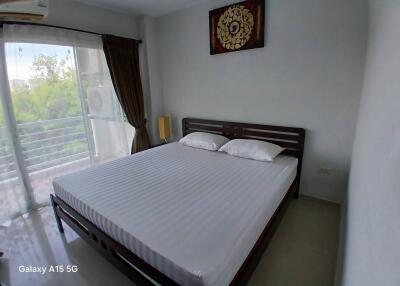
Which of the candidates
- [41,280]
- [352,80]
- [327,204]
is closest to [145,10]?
[352,80]

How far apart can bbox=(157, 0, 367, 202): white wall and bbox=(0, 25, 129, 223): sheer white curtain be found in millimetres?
1463

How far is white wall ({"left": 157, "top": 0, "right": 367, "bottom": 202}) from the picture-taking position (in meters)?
2.19

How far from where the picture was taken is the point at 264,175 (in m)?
2.10

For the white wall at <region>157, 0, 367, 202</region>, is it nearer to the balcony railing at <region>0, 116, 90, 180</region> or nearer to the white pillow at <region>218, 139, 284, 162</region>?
the white pillow at <region>218, 139, 284, 162</region>

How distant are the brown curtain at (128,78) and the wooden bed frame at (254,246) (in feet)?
3.13

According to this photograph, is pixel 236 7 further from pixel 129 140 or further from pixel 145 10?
pixel 129 140

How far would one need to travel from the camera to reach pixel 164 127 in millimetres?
3686

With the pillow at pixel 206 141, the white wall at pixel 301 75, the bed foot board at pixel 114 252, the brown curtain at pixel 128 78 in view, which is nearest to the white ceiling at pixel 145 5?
the white wall at pixel 301 75

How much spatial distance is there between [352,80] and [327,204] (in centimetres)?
145

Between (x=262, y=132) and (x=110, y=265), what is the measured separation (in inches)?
89.9

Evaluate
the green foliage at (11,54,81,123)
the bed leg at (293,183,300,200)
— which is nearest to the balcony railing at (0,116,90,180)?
the green foliage at (11,54,81,123)

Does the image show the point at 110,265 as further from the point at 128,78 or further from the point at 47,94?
the point at 128,78

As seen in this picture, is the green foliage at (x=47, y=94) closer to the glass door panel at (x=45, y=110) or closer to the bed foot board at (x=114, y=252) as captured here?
the glass door panel at (x=45, y=110)

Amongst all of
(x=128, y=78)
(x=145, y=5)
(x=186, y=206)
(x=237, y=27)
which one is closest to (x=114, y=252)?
(x=186, y=206)
